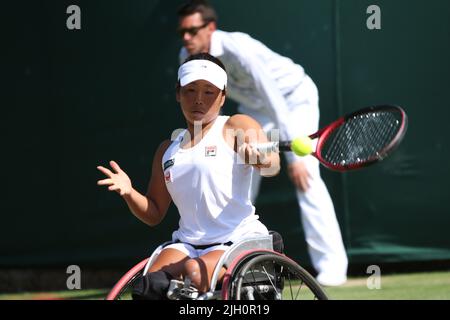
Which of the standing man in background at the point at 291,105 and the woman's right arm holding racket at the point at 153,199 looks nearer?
the woman's right arm holding racket at the point at 153,199

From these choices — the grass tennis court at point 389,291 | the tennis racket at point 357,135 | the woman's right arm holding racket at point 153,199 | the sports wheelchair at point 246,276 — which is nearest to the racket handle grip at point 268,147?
the tennis racket at point 357,135

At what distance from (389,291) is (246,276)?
2.50 metres

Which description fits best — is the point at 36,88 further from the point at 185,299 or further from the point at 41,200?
the point at 185,299

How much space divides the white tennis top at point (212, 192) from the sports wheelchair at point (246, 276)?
0.12 metres

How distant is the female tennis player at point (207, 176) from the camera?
3295 millimetres

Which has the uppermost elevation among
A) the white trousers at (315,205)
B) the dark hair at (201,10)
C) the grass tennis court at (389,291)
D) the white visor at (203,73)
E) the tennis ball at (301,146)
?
the dark hair at (201,10)

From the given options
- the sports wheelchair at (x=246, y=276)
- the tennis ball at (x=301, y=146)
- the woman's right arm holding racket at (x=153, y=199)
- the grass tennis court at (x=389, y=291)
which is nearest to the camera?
the sports wheelchair at (x=246, y=276)

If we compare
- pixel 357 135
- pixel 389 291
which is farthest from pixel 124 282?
pixel 389 291

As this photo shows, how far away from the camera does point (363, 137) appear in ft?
11.5

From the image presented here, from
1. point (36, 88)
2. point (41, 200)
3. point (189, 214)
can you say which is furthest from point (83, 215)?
point (189, 214)

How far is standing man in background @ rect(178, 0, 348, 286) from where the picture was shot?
19.6ft

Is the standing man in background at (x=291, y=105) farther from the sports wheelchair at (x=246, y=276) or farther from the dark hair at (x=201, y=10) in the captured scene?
the sports wheelchair at (x=246, y=276)

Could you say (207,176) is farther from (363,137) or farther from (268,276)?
(363,137)
